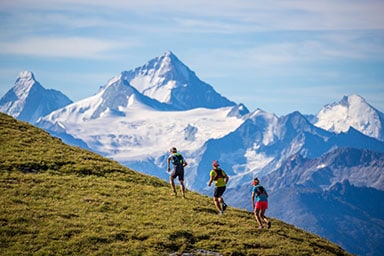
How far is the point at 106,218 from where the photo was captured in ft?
141

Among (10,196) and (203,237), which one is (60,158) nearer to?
(10,196)

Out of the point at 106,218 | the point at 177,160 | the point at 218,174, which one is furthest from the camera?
the point at 177,160

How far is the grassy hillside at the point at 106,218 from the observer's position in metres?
38.8

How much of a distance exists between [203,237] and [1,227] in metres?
12.4

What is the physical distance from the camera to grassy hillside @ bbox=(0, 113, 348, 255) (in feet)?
127

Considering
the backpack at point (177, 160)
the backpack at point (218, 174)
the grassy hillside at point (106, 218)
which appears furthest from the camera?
the backpack at point (177, 160)

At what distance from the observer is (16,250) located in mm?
36781

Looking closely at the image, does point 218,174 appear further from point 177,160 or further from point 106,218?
point 106,218

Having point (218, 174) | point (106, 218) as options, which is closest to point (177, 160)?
point (218, 174)

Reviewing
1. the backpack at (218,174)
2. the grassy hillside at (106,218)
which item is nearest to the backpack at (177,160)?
the grassy hillside at (106,218)

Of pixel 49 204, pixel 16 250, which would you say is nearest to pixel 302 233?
pixel 49 204

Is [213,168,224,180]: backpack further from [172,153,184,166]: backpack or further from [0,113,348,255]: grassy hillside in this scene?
[172,153,184,166]: backpack

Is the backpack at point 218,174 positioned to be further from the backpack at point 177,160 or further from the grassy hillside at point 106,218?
the backpack at point 177,160

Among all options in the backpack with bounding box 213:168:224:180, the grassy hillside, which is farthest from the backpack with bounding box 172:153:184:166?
the backpack with bounding box 213:168:224:180
